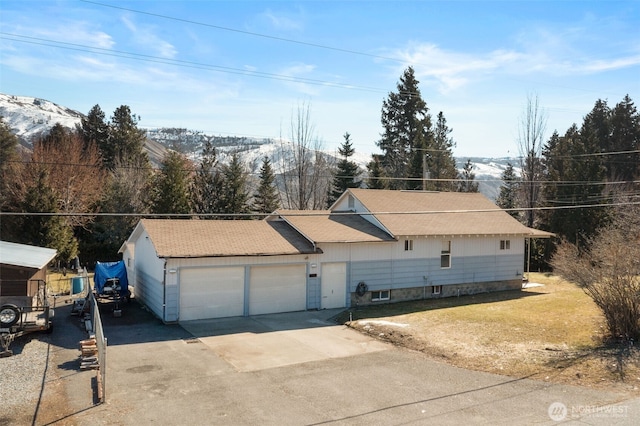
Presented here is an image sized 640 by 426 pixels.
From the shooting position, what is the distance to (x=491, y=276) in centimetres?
2638

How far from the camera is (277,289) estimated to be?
810 inches

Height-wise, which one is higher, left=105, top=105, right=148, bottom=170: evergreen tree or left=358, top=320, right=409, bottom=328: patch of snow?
left=105, top=105, right=148, bottom=170: evergreen tree

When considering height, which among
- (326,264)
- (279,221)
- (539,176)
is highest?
(539,176)

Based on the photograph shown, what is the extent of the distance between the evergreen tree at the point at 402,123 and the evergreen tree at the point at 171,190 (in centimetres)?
2582

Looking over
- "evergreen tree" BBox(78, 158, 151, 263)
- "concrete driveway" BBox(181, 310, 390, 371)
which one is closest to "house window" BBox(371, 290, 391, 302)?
"concrete driveway" BBox(181, 310, 390, 371)

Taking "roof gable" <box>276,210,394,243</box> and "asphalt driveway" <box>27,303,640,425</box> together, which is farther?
"roof gable" <box>276,210,394,243</box>

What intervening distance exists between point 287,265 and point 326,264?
1.94m

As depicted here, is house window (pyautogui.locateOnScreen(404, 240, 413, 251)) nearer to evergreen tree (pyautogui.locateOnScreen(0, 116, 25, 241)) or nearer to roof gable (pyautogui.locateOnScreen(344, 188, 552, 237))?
roof gable (pyautogui.locateOnScreen(344, 188, 552, 237))

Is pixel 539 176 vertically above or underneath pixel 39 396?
above

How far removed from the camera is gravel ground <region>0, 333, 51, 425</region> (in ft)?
34.8

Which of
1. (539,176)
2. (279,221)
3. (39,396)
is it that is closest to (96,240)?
(279,221)

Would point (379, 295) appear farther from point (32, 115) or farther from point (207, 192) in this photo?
point (32, 115)

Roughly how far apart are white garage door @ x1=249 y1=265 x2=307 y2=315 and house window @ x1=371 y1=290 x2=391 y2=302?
3636mm

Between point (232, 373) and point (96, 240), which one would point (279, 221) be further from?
point (96, 240)
